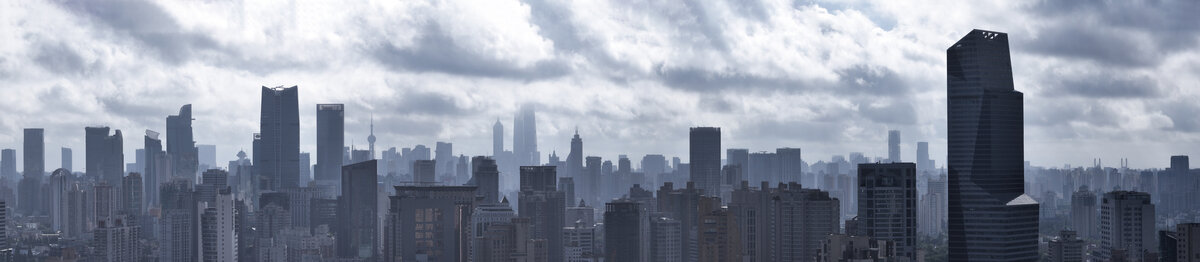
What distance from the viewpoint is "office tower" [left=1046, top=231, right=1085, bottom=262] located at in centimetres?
4759

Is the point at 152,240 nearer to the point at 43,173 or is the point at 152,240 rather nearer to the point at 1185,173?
the point at 43,173

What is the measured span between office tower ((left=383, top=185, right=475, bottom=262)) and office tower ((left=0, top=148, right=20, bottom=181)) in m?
63.2

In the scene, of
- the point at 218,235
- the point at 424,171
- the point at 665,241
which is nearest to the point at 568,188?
the point at 424,171

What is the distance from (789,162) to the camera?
97438 millimetres

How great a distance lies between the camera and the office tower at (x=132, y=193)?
299 feet

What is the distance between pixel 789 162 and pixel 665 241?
43738 millimetres

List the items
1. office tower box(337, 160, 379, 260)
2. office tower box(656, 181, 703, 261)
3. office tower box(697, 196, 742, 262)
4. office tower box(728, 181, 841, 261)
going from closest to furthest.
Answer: office tower box(728, 181, 841, 261)
office tower box(697, 196, 742, 262)
office tower box(656, 181, 703, 261)
office tower box(337, 160, 379, 260)

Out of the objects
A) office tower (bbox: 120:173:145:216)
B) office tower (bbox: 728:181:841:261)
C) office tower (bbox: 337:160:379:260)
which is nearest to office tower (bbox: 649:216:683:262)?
office tower (bbox: 728:181:841:261)

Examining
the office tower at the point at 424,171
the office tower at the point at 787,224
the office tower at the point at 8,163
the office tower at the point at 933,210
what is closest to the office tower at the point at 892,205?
the office tower at the point at 933,210

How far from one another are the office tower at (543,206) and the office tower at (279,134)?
4172 centimetres

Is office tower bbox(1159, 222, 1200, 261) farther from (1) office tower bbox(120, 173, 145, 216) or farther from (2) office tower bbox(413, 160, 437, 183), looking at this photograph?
(1) office tower bbox(120, 173, 145, 216)

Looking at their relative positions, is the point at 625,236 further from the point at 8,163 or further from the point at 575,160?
the point at 8,163

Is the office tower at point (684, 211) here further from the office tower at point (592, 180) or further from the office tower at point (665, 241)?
the office tower at point (592, 180)

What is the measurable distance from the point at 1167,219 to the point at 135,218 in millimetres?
57635
